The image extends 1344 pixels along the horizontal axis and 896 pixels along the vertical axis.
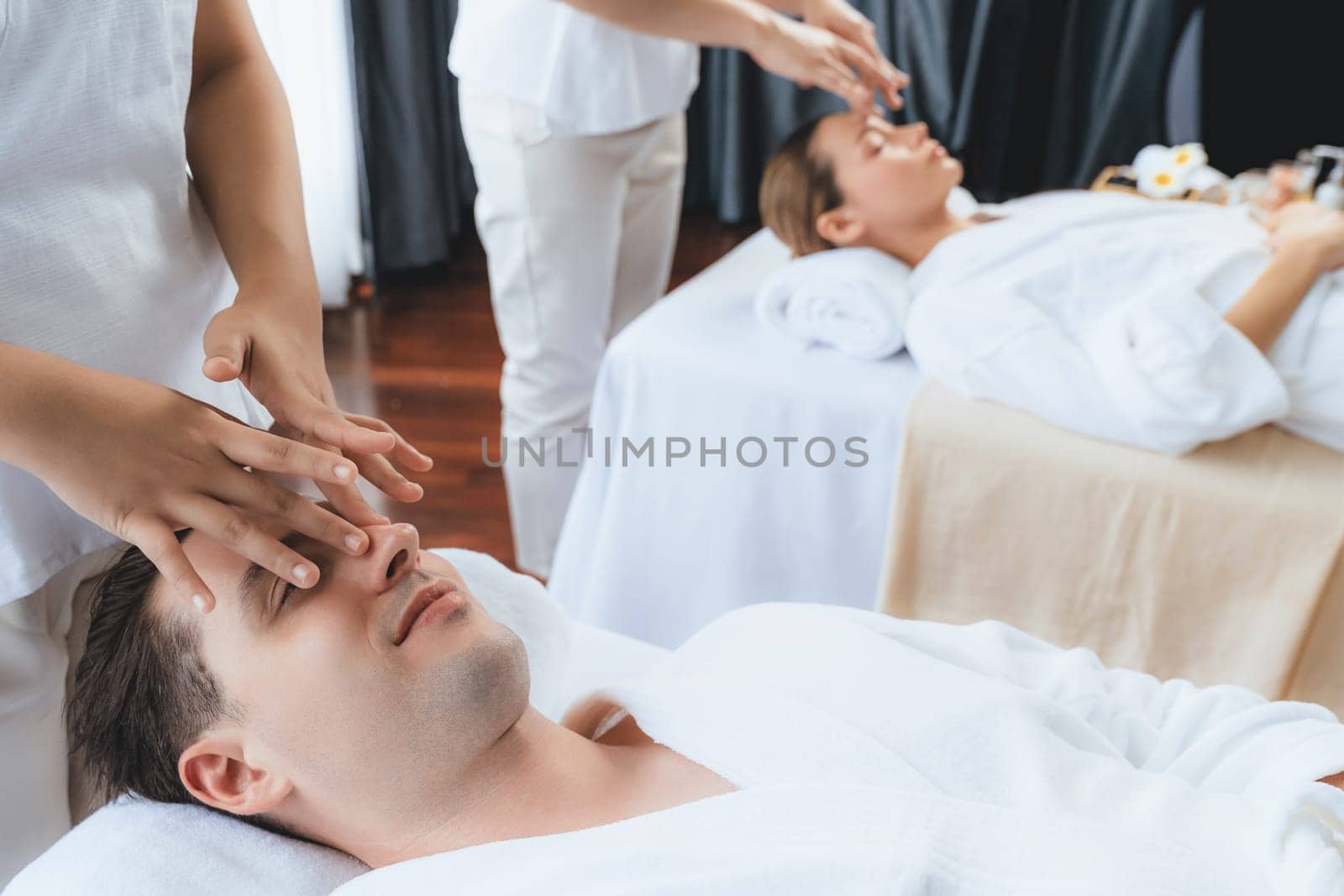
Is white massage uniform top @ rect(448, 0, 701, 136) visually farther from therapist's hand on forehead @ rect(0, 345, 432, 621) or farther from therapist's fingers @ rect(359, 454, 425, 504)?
therapist's hand on forehead @ rect(0, 345, 432, 621)

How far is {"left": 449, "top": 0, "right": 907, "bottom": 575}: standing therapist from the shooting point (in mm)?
1679

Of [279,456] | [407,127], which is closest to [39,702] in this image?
[279,456]

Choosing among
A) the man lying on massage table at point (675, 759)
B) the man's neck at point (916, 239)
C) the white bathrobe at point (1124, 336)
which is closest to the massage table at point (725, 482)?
the white bathrobe at point (1124, 336)

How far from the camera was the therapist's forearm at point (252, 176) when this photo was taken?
0.94m

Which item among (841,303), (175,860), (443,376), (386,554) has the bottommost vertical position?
(443,376)

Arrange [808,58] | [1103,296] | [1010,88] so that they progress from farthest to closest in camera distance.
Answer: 1. [1010,88]
2. [808,58]
3. [1103,296]

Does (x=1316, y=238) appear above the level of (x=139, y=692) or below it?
above

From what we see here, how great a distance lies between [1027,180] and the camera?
3.55 m

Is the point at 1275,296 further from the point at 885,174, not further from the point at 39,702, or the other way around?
the point at 39,702

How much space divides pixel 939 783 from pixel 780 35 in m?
1.18

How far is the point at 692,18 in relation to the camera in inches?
63.2

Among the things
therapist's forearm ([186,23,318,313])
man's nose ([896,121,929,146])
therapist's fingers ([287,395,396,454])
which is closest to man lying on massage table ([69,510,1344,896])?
therapist's fingers ([287,395,396,454])

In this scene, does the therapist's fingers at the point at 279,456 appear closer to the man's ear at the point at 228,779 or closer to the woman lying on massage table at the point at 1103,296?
the man's ear at the point at 228,779

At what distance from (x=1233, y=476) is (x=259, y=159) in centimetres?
120
